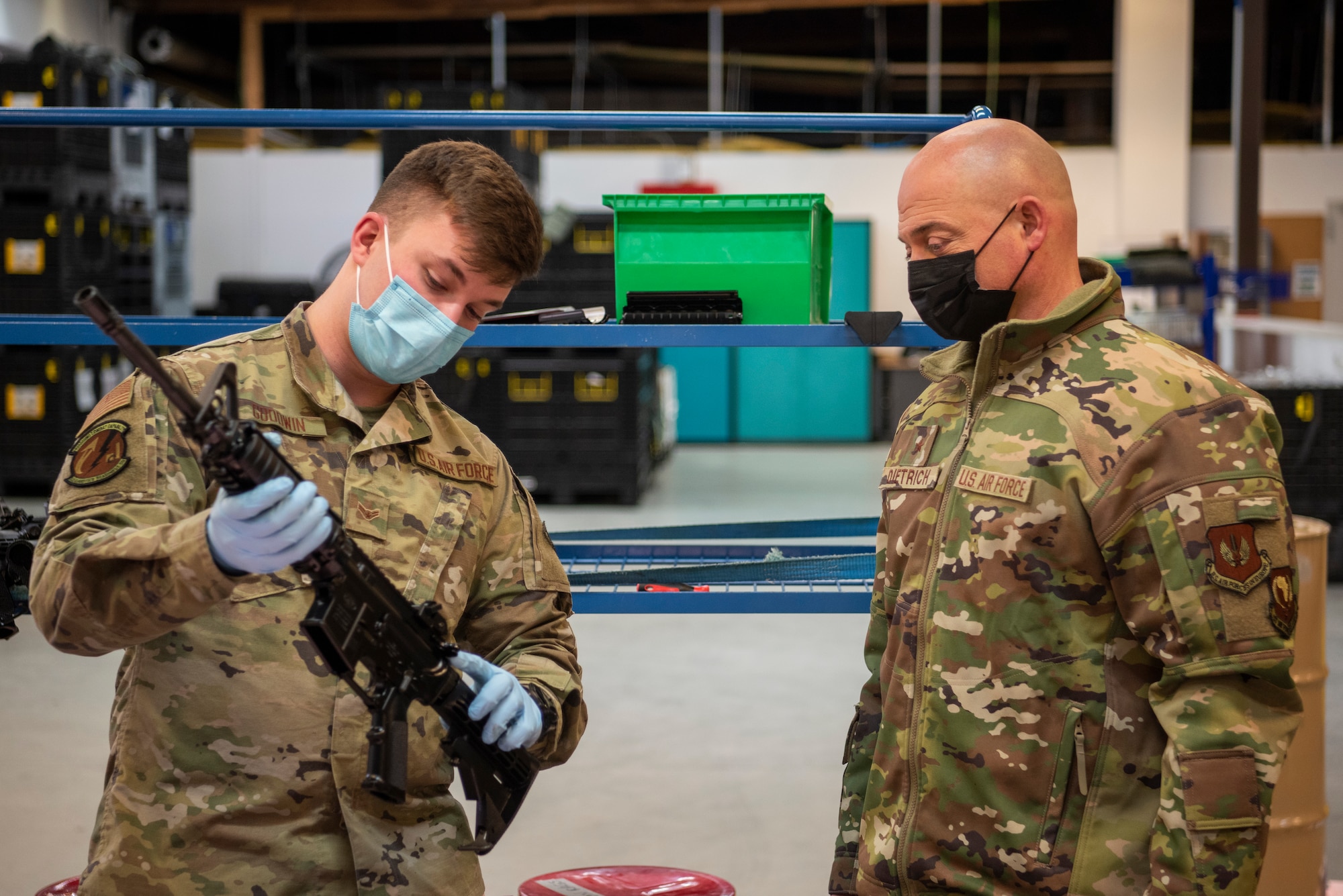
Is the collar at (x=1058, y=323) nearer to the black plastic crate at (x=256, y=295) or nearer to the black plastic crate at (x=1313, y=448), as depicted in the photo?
the black plastic crate at (x=1313, y=448)

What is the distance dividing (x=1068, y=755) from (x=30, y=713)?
3913mm

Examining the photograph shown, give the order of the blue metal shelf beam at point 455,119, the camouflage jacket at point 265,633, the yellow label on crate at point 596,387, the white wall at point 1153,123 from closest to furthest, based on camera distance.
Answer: the camouflage jacket at point 265,633
the blue metal shelf beam at point 455,119
the yellow label on crate at point 596,387
the white wall at point 1153,123

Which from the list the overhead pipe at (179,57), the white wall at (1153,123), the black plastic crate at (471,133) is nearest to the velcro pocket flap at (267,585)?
the black plastic crate at (471,133)

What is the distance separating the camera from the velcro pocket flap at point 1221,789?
1.26 m

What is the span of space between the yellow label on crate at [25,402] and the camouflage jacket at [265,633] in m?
6.58

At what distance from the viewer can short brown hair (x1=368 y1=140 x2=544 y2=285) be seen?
147cm

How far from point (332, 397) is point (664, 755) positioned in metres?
2.69

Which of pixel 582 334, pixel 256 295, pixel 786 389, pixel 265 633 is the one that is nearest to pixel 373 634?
pixel 265 633

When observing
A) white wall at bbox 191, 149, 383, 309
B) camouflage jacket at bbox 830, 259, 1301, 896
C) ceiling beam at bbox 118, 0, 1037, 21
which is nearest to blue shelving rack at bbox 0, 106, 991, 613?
camouflage jacket at bbox 830, 259, 1301, 896

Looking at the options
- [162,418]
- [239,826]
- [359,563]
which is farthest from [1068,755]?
[162,418]

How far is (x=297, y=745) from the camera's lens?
4.55 ft

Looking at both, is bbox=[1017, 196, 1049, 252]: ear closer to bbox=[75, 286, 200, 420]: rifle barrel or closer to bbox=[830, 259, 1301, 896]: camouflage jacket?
bbox=[830, 259, 1301, 896]: camouflage jacket

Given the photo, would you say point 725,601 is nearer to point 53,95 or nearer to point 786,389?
point 53,95

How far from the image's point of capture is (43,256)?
701cm
